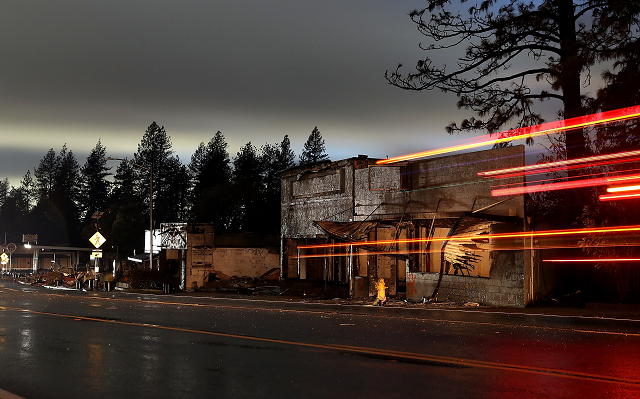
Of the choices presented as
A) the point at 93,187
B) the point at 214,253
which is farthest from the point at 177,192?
the point at 214,253

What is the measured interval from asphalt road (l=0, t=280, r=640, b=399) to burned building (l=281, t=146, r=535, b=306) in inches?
218

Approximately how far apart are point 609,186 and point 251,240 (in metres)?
28.2

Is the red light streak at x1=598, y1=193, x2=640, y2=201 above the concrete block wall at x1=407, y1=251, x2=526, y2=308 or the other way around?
above

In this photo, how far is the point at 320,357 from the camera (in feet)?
33.3

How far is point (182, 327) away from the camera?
1497 cm

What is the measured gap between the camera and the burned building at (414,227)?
22.3 m

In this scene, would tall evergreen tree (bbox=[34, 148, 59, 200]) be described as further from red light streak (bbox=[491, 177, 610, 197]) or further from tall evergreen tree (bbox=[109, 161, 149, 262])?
red light streak (bbox=[491, 177, 610, 197])

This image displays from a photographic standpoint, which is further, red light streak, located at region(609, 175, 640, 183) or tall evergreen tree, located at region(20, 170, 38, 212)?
tall evergreen tree, located at region(20, 170, 38, 212)

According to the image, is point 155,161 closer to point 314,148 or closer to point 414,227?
point 314,148

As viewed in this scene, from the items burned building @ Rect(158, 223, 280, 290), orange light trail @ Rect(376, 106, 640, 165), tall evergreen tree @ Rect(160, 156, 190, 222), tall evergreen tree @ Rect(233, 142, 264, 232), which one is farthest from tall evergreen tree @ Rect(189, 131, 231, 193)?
orange light trail @ Rect(376, 106, 640, 165)

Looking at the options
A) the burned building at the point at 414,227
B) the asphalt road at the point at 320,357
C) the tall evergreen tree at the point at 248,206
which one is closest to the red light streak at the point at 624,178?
the burned building at the point at 414,227

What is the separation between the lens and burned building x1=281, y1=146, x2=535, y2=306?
73.0ft

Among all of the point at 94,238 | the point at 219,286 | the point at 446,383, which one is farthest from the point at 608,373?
the point at 94,238

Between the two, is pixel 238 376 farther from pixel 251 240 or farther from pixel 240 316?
pixel 251 240
